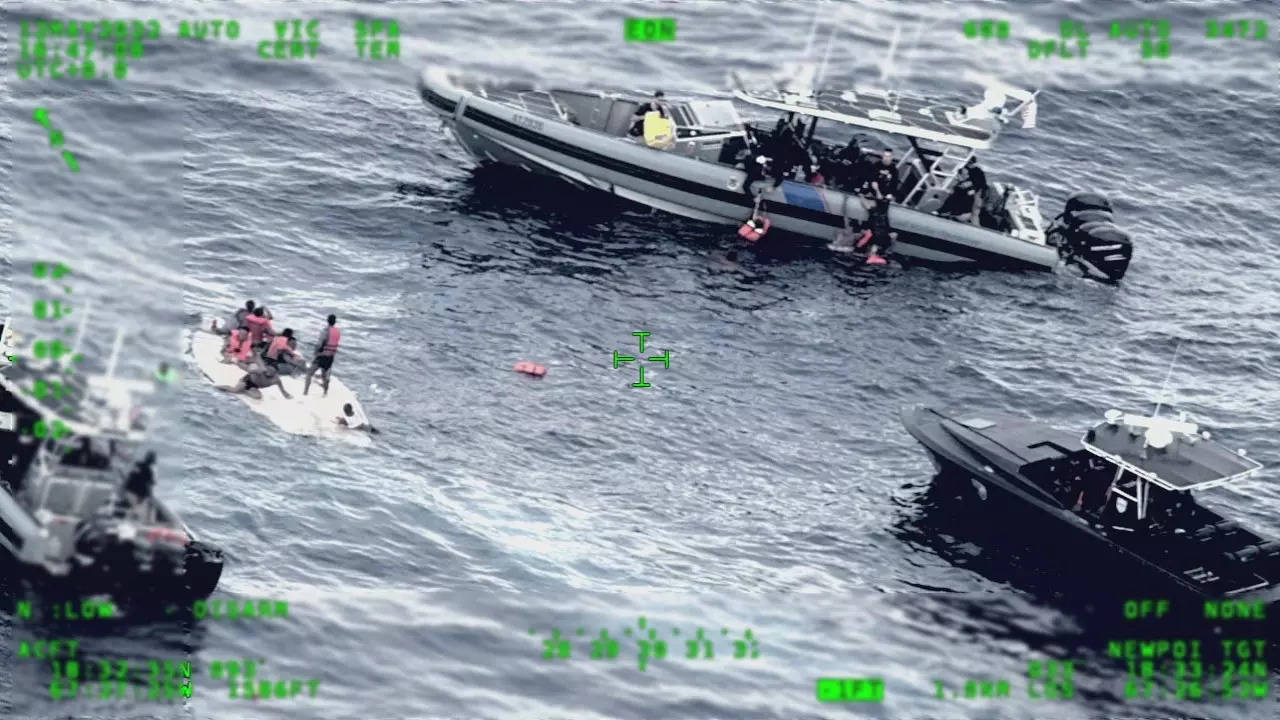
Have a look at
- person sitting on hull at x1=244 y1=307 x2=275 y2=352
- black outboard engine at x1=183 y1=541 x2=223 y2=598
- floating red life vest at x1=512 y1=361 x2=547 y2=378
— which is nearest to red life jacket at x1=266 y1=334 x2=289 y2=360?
person sitting on hull at x1=244 y1=307 x2=275 y2=352

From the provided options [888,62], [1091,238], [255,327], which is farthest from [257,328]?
[888,62]

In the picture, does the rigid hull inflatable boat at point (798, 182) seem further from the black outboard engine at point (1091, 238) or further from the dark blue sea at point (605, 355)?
the dark blue sea at point (605, 355)

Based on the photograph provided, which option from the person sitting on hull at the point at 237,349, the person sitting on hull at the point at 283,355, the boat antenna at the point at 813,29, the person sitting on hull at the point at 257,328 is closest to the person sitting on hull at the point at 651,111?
the boat antenna at the point at 813,29

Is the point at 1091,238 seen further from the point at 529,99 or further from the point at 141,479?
the point at 141,479

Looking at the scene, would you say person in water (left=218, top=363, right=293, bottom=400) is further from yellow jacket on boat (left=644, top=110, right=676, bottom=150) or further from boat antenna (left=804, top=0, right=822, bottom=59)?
boat antenna (left=804, top=0, right=822, bottom=59)

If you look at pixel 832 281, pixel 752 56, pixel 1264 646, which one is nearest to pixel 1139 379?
pixel 832 281
